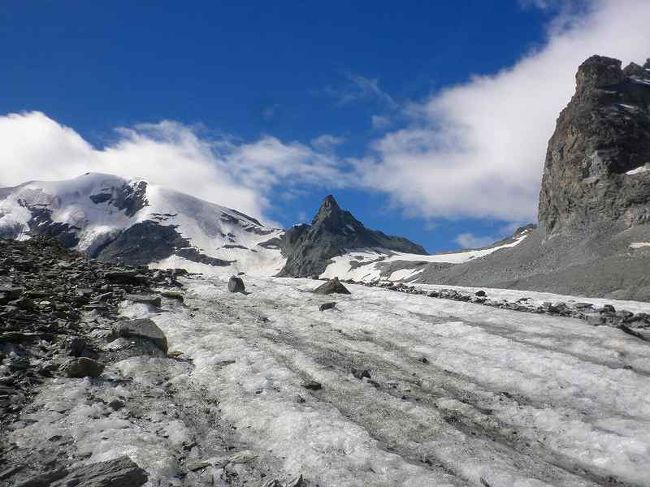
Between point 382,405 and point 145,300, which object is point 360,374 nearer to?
point 382,405

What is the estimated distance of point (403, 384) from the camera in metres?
14.4

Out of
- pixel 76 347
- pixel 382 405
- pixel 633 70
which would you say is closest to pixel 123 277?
pixel 76 347

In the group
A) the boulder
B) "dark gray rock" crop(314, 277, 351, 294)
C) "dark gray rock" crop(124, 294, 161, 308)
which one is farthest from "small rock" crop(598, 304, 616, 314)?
the boulder

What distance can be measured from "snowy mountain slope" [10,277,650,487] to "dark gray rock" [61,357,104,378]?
41 cm

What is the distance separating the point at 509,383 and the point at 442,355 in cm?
295

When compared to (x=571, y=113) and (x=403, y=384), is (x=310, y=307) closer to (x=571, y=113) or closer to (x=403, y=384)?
(x=403, y=384)

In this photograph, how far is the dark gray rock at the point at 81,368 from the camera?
12.7m

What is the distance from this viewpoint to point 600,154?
9162 centimetres

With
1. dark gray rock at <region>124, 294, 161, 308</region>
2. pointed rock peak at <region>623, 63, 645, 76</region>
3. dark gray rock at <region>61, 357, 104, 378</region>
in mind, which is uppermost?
pointed rock peak at <region>623, 63, 645, 76</region>

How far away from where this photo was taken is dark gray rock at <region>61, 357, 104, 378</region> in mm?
12664

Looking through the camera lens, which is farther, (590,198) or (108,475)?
(590,198)

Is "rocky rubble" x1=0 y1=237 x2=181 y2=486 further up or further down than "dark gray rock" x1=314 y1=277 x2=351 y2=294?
further down

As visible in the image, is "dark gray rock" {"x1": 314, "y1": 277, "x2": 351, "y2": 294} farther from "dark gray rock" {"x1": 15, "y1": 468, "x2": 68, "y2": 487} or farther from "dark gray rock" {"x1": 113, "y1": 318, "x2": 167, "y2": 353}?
"dark gray rock" {"x1": 15, "y1": 468, "x2": 68, "y2": 487}

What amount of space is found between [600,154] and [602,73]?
2015cm
